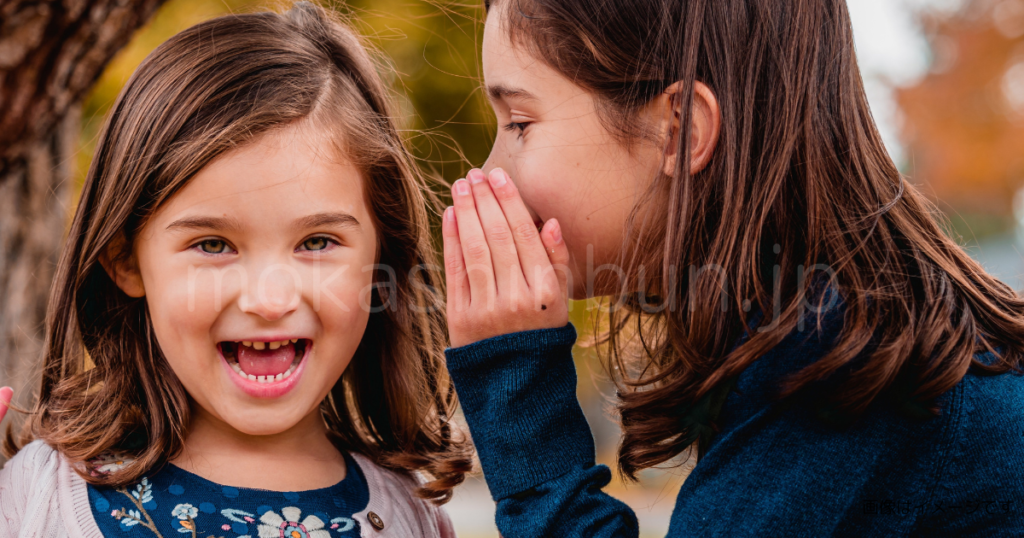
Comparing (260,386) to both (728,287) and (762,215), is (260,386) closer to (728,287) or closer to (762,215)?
(728,287)

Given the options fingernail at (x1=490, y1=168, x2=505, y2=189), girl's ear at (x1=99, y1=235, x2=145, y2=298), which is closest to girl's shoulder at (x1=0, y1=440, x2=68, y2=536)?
girl's ear at (x1=99, y1=235, x2=145, y2=298)

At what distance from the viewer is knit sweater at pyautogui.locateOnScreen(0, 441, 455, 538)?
1704 mm

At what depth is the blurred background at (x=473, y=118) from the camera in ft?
8.34

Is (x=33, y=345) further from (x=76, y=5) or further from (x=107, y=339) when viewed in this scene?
(x=76, y=5)

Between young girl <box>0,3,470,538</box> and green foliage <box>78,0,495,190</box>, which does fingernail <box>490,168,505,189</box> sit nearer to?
young girl <box>0,3,470,538</box>

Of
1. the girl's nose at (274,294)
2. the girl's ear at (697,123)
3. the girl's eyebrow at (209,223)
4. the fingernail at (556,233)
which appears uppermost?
the girl's ear at (697,123)

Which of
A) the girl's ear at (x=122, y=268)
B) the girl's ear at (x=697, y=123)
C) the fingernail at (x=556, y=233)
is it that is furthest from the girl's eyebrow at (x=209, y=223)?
the girl's ear at (x=697, y=123)

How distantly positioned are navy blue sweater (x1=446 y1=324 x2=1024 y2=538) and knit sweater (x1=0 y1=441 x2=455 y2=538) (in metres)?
0.35

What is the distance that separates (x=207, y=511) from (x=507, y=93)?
1227 millimetres

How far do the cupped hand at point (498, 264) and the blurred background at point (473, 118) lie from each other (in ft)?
1.61

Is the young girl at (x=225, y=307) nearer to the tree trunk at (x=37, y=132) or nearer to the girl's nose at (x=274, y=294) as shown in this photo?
the girl's nose at (x=274, y=294)

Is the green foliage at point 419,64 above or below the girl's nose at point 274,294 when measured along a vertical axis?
above

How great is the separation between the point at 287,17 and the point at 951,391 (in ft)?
6.21

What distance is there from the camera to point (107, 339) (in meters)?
2.03
